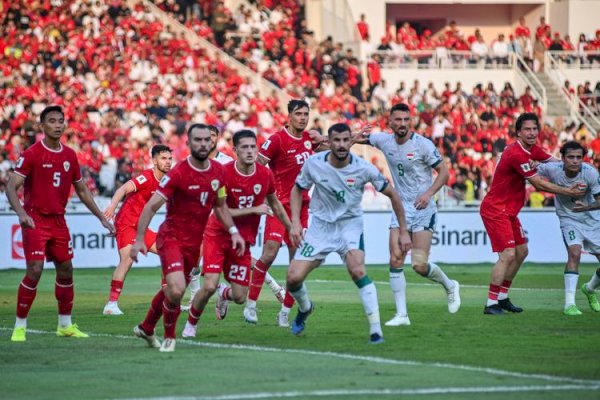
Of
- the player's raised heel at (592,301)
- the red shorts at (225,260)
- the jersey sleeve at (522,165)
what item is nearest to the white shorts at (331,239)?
the red shorts at (225,260)

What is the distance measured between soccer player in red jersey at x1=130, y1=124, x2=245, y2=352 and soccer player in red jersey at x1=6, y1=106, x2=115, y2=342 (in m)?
1.55

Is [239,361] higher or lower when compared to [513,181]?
lower

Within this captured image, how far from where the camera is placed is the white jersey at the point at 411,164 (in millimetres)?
15680

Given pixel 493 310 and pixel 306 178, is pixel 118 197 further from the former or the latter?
pixel 493 310

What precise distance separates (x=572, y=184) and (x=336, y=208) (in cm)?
440

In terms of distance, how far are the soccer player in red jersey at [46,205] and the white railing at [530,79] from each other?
2958cm

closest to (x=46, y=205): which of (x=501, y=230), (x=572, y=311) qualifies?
(x=501, y=230)

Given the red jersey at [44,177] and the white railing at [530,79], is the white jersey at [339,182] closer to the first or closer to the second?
the red jersey at [44,177]

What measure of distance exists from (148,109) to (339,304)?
18.5m

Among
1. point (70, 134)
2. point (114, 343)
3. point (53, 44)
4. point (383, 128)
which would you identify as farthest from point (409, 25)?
point (114, 343)

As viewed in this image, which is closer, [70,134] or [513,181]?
[513,181]

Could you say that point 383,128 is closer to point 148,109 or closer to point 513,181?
point 148,109

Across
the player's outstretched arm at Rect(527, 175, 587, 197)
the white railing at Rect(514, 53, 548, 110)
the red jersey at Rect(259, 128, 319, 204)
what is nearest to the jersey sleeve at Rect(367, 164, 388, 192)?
the red jersey at Rect(259, 128, 319, 204)

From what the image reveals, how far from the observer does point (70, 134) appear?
111 ft
